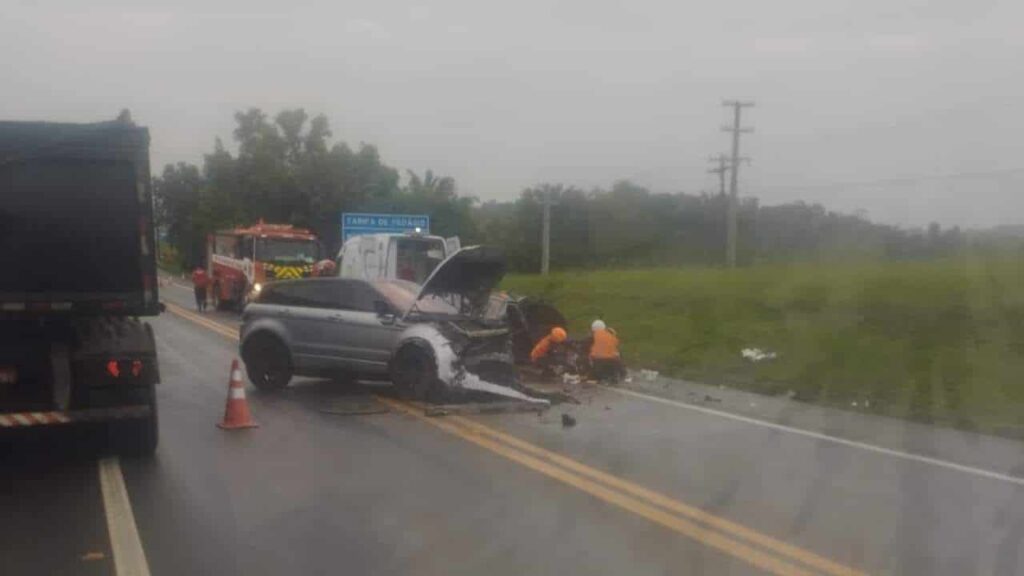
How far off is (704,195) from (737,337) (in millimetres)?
32882

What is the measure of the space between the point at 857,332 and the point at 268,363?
10.3 m

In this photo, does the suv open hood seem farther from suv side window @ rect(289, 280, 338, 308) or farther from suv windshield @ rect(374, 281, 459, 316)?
suv side window @ rect(289, 280, 338, 308)

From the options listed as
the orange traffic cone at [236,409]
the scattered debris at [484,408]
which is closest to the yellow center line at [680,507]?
the scattered debris at [484,408]

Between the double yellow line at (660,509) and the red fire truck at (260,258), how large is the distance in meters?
24.1

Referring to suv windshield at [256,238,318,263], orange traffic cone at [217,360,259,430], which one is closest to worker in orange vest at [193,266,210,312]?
suv windshield at [256,238,318,263]

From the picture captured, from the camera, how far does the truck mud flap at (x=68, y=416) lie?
35.2 ft

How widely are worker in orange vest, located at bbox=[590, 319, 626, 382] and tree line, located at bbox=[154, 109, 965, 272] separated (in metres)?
23.2

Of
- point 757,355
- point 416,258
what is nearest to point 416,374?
point 757,355

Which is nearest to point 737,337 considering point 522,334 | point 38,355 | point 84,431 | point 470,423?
point 522,334

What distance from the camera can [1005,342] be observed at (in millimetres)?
18891

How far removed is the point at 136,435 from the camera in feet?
37.9

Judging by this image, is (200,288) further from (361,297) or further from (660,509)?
→ (660,509)

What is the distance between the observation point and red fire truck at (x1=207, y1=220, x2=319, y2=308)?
37031mm

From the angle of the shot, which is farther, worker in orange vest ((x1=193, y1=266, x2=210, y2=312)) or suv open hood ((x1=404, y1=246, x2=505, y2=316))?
worker in orange vest ((x1=193, y1=266, x2=210, y2=312))
